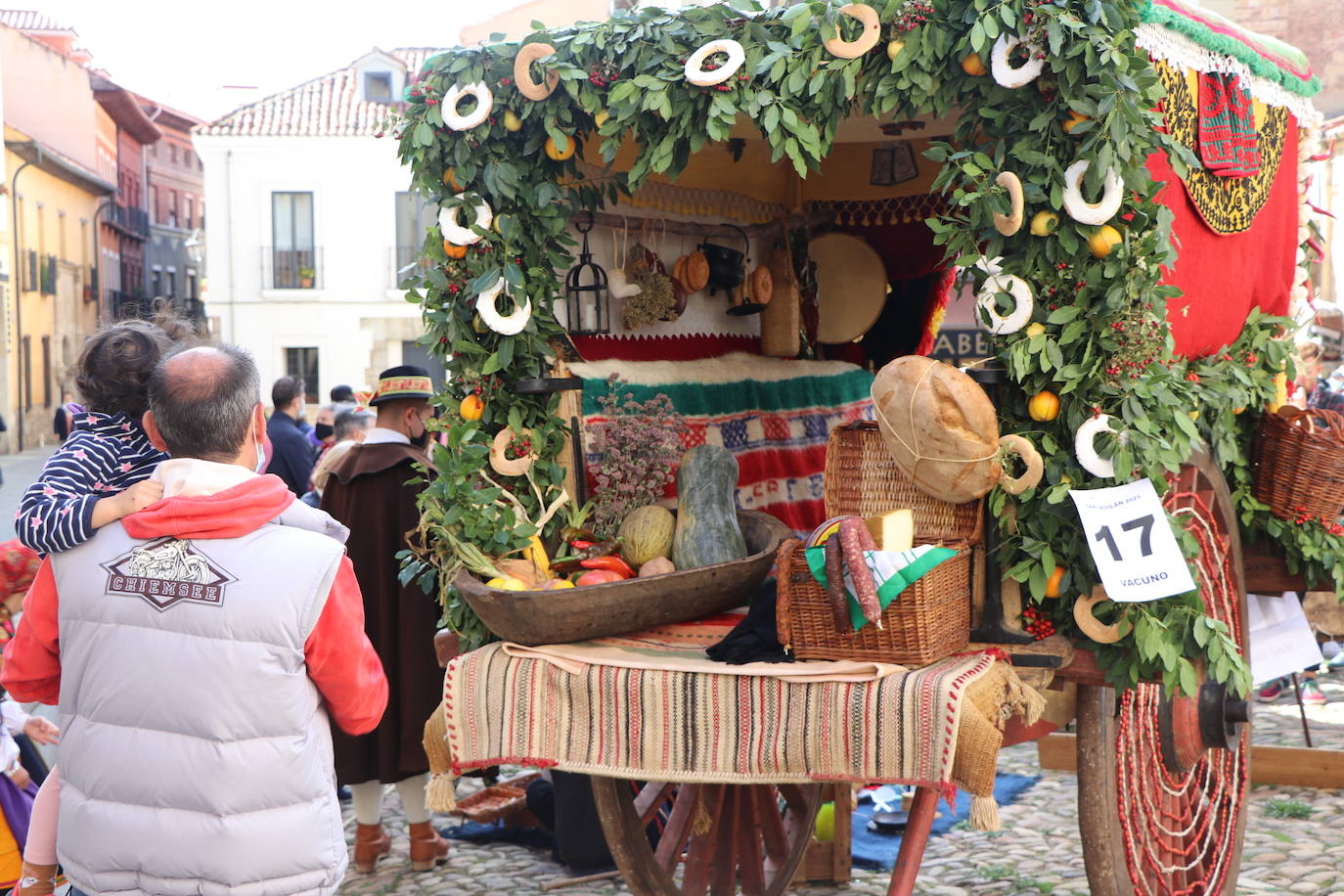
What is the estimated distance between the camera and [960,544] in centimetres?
327

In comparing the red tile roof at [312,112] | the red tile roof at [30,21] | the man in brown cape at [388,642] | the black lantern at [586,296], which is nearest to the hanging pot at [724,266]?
the black lantern at [586,296]

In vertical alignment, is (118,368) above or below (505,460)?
above

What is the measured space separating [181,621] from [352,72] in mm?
29504

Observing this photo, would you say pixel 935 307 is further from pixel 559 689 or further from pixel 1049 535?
pixel 559 689

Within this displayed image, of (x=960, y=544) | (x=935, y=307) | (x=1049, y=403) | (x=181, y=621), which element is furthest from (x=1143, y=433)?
(x=935, y=307)

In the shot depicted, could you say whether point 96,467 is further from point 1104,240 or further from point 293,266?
point 293,266

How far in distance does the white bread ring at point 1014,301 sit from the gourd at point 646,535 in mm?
1213

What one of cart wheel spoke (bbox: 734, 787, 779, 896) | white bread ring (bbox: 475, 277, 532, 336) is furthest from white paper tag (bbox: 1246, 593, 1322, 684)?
white bread ring (bbox: 475, 277, 532, 336)

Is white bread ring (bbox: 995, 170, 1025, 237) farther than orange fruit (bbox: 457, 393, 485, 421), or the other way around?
orange fruit (bbox: 457, 393, 485, 421)

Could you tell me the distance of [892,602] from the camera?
302 cm

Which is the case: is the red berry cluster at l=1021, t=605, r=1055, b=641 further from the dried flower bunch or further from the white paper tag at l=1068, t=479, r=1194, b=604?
the dried flower bunch

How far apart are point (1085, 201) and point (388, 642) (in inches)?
127

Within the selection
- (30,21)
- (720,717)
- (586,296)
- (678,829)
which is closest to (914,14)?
(720,717)

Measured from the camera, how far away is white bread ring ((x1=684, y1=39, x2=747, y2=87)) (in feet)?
11.0
